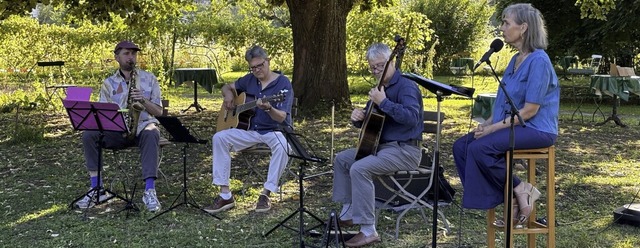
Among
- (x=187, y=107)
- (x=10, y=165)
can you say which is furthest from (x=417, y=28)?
(x=10, y=165)

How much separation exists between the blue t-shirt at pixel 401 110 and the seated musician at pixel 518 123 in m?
0.67

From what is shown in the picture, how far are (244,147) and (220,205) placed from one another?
524 mm

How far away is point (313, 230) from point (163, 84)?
9.39 meters

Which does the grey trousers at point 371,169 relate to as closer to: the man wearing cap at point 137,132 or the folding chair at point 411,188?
the folding chair at point 411,188

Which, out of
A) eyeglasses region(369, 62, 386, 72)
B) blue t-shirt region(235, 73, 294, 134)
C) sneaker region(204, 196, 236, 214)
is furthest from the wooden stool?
sneaker region(204, 196, 236, 214)

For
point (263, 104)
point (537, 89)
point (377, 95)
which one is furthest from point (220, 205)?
point (537, 89)

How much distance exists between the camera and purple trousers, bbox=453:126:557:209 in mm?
3895

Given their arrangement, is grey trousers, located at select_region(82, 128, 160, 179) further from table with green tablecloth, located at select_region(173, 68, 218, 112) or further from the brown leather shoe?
table with green tablecloth, located at select_region(173, 68, 218, 112)

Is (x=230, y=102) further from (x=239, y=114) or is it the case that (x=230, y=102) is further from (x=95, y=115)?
(x=95, y=115)

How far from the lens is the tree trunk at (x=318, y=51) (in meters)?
11.0

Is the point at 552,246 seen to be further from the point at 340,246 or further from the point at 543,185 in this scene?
the point at 543,185

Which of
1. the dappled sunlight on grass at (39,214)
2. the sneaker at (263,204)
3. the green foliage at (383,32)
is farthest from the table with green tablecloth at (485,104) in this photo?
the green foliage at (383,32)

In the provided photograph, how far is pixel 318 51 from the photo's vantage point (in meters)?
11.1

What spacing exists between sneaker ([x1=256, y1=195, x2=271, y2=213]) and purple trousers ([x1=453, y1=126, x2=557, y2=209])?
2058 millimetres
